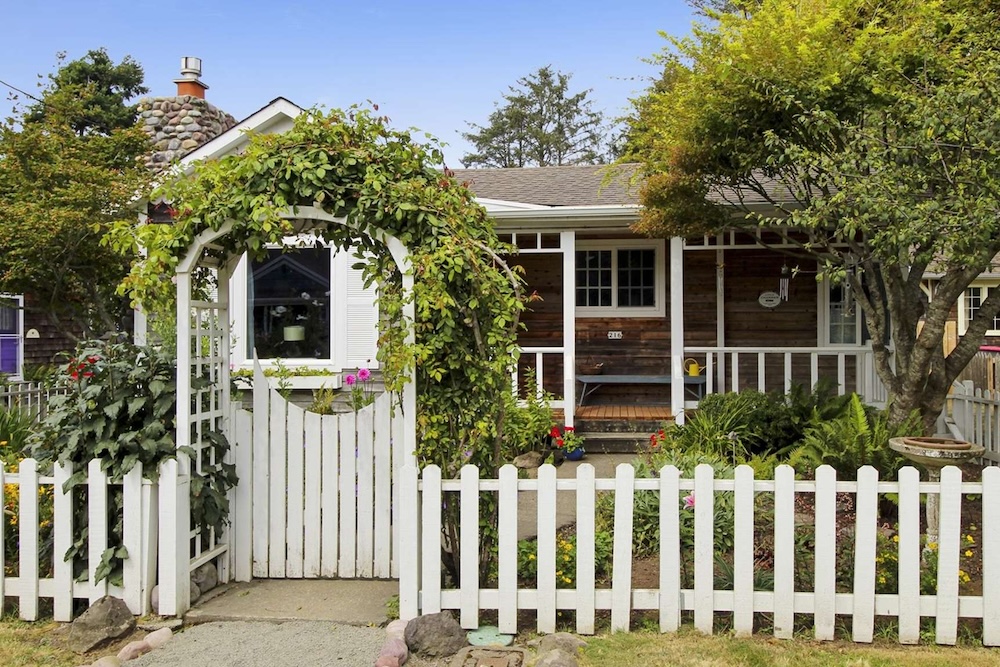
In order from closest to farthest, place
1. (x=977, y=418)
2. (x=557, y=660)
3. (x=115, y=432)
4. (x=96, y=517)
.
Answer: (x=557, y=660) → (x=96, y=517) → (x=115, y=432) → (x=977, y=418)

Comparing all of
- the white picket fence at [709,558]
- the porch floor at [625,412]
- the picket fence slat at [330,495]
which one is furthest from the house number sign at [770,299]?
the picket fence slat at [330,495]

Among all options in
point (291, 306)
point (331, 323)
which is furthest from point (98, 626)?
point (291, 306)

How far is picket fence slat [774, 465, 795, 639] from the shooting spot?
3.73m

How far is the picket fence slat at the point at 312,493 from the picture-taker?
4.66 meters

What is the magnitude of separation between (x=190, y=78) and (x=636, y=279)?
9040 millimetres

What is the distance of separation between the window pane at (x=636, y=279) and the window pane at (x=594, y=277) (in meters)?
0.19

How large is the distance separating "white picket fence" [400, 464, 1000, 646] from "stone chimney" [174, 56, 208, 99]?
12.2m

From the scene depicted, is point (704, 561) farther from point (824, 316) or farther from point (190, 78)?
point (190, 78)

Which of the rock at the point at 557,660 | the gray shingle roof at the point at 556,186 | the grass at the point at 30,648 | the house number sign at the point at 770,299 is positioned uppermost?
the gray shingle roof at the point at 556,186

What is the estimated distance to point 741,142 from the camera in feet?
20.9

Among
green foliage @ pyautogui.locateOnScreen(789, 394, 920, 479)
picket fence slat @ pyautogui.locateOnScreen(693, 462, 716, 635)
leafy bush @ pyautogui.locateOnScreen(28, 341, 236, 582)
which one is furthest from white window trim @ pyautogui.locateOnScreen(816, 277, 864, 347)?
leafy bush @ pyautogui.locateOnScreen(28, 341, 236, 582)

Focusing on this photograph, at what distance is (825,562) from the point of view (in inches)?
147

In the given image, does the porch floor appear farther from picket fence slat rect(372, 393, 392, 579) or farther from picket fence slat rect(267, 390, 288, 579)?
picket fence slat rect(267, 390, 288, 579)

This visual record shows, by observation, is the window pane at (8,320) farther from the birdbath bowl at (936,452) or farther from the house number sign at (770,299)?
the birdbath bowl at (936,452)
